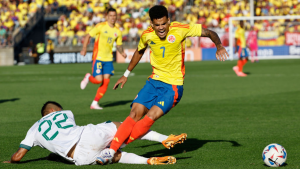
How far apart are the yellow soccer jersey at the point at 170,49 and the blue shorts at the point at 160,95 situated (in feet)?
0.26

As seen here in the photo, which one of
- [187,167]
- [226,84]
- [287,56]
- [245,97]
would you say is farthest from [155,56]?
[287,56]

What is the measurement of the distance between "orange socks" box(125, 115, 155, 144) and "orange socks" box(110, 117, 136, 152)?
0.08m

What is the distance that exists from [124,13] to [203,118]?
30.9m

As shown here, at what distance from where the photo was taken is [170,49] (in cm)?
574

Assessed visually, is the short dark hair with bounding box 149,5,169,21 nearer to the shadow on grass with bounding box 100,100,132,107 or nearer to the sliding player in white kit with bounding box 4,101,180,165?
the sliding player in white kit with bounding box 4,101,180,165

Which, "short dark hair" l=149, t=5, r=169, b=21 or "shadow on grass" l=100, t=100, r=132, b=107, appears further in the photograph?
"shadow on grass" l=100, t=100, r=132, b=107

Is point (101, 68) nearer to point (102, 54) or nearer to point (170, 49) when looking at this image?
point (102, 54)

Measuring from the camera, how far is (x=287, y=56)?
31406 millimetres

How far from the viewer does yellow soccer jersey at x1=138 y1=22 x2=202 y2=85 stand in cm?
567

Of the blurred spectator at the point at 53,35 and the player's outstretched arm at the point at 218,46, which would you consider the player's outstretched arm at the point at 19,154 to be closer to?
the player's outstretched arm at the point at 218,46

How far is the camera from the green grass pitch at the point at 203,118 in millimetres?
5773

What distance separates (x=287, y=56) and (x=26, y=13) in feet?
76.4

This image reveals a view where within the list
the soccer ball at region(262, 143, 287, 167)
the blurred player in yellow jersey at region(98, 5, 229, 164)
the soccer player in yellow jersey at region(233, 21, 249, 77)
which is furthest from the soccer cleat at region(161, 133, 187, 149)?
the soccer player in yellow jersey at region(233, 21, 249, 77)

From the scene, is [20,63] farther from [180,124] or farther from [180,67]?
[180,67]
